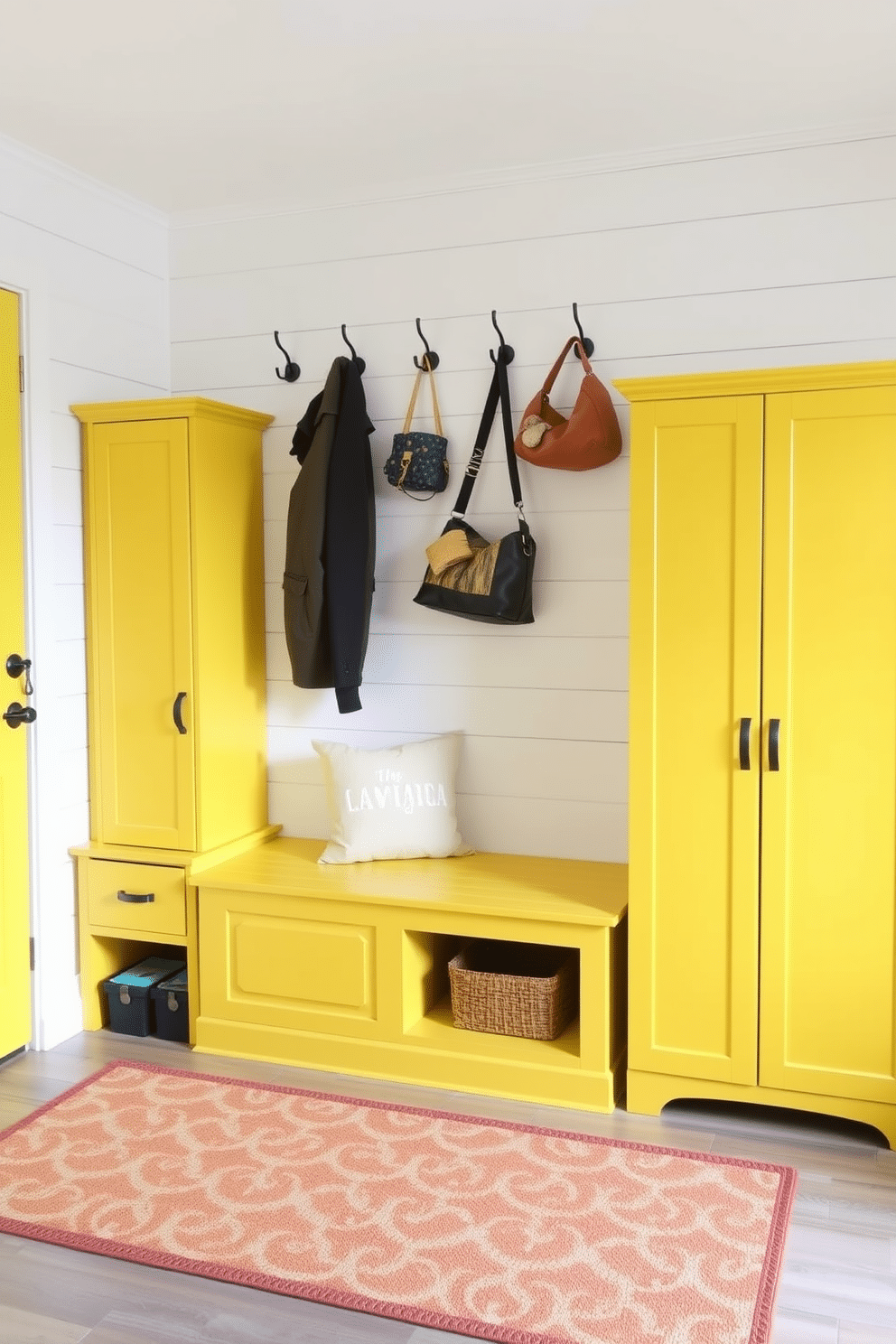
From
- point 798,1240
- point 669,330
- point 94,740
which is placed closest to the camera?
point 798,1240

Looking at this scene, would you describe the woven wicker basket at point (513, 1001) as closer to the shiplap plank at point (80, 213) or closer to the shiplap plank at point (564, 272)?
the shiplap plank at point (564, 272)

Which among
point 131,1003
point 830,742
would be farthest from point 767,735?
point 131,1003

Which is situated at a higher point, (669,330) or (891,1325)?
(669,330)

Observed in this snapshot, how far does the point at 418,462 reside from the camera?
134 inches

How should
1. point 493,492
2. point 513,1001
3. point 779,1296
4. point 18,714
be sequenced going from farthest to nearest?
point 493,492 → point 18,714 → point 513,1001 → point 779,1296

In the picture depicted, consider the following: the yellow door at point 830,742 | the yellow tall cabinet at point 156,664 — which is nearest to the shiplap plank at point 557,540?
the yellow tall cabinet at point 156,664

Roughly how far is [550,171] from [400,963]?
2.25 metres

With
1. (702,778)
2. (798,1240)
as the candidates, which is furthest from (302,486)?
(798,1240)

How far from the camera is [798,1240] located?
235 centimetres

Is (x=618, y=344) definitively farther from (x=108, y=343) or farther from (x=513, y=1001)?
(x=513, y=1001)

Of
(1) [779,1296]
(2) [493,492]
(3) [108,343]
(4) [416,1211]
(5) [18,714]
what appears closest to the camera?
(1) [779,1296]

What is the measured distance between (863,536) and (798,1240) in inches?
59.2

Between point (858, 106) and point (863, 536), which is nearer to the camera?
point (863, 536)

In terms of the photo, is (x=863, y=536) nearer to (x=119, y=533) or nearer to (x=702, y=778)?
(x=702, y=778)
